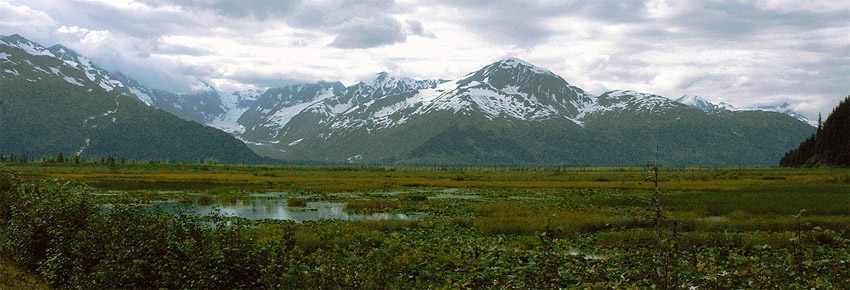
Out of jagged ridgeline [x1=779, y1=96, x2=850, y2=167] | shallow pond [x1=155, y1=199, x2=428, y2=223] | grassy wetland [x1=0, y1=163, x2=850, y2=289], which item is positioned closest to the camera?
grassy wetland [x1=0, y1=163, x2=850, y2=289]

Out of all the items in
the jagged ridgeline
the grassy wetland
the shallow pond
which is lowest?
the shallow pond

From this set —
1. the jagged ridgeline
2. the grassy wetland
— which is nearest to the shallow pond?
the grassy wetland

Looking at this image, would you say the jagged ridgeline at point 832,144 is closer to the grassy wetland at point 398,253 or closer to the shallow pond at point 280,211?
the grassy wetland at point 398,253

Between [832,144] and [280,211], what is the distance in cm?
14791

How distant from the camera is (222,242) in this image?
17.3 metres

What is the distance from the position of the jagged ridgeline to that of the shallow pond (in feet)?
421

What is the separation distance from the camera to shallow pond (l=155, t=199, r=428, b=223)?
129 ft

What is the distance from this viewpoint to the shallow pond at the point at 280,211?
3938 cm

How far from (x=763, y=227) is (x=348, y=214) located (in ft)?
93.3

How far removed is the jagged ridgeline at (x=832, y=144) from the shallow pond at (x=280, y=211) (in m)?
128

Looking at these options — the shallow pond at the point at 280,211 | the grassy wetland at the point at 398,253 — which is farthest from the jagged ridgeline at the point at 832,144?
the shallow pond at the point at 280,211

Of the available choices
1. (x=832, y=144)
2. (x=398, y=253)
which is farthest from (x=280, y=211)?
(x=832, y=144)

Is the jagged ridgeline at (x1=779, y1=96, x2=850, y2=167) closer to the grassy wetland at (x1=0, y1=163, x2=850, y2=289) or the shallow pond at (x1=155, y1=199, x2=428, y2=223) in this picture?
the grassy wetland at (x1=0, y1=163, x2=850, y2=289)

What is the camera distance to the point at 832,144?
135 m
